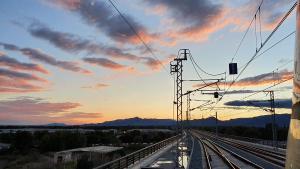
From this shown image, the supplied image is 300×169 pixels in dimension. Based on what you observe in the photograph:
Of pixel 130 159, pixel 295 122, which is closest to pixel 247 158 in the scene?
pixel 130 159

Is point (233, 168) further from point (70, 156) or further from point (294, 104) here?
point (70, 156)

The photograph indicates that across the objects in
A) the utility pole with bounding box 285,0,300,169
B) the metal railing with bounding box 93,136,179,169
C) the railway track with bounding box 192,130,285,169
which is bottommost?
the railway track with bounding box 192,130,285,169

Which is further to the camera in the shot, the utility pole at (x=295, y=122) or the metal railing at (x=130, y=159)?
the metal railing at (x=130, y=159)

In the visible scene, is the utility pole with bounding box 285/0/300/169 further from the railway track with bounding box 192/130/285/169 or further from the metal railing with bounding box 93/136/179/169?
the railway track with bounding box 192/130/285/169

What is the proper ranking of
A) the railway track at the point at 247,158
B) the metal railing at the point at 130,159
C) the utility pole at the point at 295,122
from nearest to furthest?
1. the utility pole at the point at 295,122
2. the metal railing at the point at 130,159
3. the railway track at the point at 247,158

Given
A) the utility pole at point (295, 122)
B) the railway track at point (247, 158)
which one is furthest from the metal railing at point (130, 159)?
the utility pole at point (295, 122)

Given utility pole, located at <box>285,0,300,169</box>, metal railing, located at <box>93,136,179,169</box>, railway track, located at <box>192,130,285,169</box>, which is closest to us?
utility pole, located at <box>285,0,300,169</box>

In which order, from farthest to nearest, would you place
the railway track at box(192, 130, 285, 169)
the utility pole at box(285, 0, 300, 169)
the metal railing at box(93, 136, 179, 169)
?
1. the railway track at box(192, 130, 285, 169)
2. the metal railing at box(93, 136, 179, 169)
3. the utility pole at box(285, 0, 300, 169)

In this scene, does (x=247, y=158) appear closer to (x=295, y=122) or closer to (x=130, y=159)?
(x=130, y=159)

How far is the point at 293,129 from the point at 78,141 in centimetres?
11989

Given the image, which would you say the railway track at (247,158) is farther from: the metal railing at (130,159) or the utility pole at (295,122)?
the utility pole at (295,122)

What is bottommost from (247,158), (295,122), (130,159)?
(247,158)

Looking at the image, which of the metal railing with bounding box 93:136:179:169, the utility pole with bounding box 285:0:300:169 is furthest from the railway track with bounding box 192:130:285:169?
the utility pole with bounding box 285:0:300:169

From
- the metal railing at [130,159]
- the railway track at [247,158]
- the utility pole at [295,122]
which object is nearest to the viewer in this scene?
the utility pole at [295,122]
